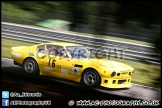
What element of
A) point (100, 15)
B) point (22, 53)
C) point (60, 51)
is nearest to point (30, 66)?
point (22, 53)

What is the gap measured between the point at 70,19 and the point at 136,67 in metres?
1.27

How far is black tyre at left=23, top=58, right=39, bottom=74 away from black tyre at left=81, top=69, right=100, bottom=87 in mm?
785

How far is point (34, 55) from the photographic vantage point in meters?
4.32

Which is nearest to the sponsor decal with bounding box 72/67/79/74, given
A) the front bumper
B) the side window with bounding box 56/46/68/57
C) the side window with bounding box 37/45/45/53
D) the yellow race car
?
the yellow race car

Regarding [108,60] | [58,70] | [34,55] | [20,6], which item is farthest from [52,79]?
[20,6]

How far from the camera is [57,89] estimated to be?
434 centimetres

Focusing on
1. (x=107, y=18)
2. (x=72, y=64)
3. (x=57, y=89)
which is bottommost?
(x=57, y=89)

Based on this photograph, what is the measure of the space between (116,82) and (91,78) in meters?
0.39

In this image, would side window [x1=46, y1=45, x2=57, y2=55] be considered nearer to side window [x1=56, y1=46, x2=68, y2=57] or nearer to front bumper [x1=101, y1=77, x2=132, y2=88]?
side window [x1=56, y1=46, x2=68, y2=57]

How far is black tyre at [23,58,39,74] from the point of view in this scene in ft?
14.2

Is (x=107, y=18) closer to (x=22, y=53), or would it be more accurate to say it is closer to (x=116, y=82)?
(x=116, y=82)

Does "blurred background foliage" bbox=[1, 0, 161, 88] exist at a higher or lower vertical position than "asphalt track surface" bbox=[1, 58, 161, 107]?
higher

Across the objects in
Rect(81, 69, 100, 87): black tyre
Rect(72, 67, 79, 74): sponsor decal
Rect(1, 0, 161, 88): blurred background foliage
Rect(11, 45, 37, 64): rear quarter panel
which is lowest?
Rect(81, 69, 100, 87): black tyre

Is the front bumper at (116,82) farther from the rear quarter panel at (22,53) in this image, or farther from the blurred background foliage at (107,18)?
the rear quarter panel at (22,53)
